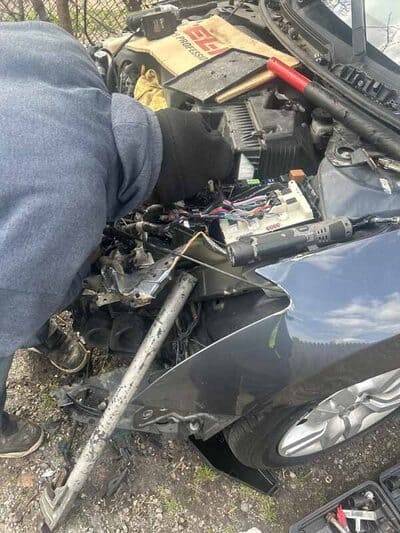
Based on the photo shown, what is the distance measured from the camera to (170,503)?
2066 mm

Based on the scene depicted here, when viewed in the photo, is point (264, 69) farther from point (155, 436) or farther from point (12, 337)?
point (155, 436)

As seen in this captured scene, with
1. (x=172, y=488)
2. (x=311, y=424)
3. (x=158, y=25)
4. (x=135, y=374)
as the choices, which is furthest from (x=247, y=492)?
(x=158, y=25)

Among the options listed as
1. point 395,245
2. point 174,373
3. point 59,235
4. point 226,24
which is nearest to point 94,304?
point 174,373

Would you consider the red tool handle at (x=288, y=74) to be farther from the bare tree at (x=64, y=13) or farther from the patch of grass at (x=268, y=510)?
the bare tree at (x=64, y=13)

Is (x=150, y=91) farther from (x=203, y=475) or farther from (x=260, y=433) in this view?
(x=203, y=475)

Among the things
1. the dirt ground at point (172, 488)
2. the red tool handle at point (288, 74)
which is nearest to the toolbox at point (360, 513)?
the dirt ground at point (172, 488)

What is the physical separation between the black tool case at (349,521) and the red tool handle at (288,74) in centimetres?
152

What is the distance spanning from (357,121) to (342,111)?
68 millimetres

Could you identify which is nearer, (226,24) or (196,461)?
(196,461)

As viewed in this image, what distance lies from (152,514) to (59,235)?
1324 millimetres

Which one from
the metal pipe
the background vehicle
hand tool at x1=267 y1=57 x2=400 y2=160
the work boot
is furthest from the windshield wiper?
the work boot

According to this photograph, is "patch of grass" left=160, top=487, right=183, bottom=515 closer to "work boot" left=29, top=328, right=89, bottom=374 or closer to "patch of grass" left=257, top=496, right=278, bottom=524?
"patch of grass" left=257, top=496, right=278, bottom=524

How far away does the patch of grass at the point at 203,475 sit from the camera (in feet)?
6.97

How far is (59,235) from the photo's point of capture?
48.3 inches
